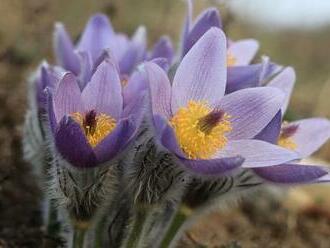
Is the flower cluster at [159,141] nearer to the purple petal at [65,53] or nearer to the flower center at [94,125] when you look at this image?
the flower center at [94,125]

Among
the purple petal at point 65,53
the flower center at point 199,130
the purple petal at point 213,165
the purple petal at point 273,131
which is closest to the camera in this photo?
the purple petal at point 213,165

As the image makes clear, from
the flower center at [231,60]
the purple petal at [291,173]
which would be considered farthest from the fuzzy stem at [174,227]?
the flower center at [231,60]

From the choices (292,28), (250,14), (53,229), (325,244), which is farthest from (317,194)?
(292,28)

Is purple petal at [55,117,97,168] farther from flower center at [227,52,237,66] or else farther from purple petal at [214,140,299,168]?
flower center at [227,52,237,66]

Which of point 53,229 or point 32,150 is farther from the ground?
point 32,150

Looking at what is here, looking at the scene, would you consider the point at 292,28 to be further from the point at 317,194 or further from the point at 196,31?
the point at 196,31

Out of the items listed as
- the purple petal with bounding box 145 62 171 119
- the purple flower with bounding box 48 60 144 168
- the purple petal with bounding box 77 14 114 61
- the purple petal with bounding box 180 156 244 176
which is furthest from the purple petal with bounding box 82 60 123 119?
the purple petal with bounding box 77 14 114 61
